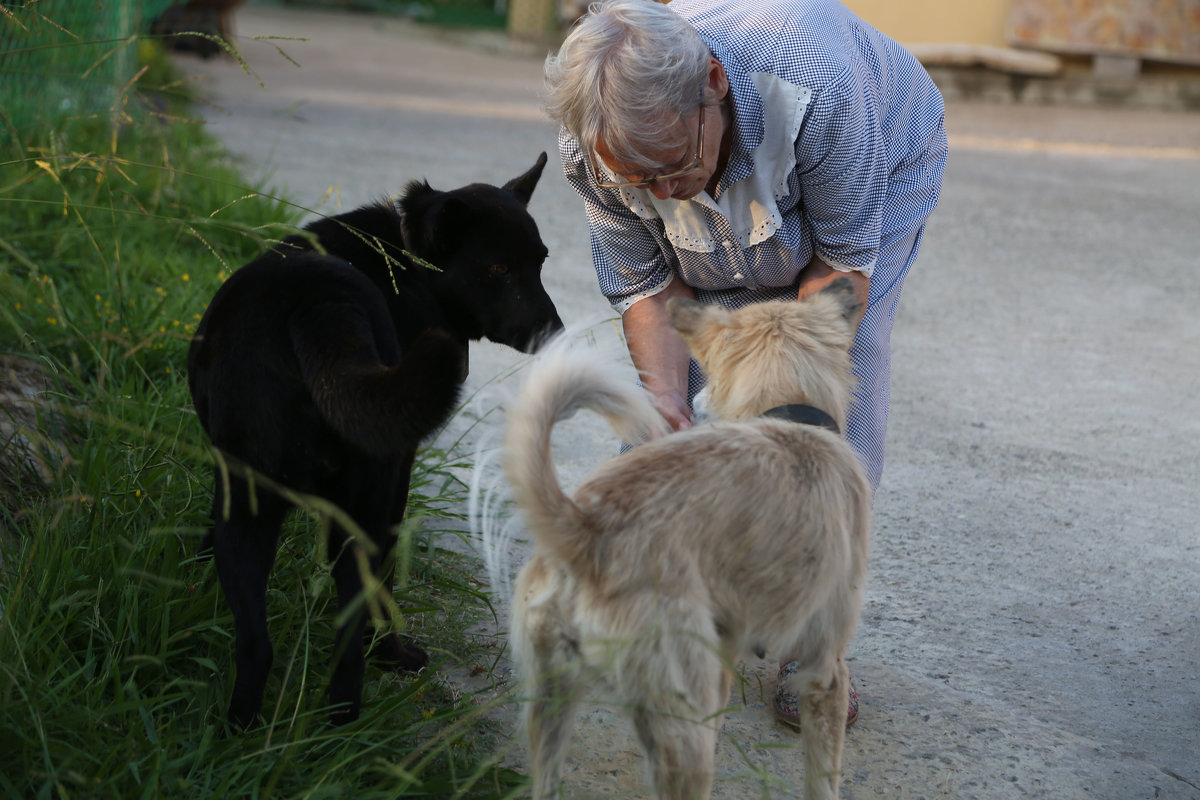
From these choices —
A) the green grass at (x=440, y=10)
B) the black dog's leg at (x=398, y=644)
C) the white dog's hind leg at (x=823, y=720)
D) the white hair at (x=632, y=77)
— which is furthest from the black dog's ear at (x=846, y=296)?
the green grass at (x=440, y=10)

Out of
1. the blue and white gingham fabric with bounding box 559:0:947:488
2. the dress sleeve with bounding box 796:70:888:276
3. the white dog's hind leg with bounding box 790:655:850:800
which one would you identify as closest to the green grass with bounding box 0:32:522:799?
the white dog's hind leg with bounding box 790:655:850:800

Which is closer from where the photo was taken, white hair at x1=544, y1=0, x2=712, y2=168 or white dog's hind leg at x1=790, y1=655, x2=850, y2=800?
white dog's hind leg at x1=790, y1=655, x2=850, y2=800

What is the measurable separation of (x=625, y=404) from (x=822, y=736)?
84cm

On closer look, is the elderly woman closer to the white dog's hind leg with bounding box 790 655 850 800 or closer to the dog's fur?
the white dog's hind leg with bounding box 790 655 850 800

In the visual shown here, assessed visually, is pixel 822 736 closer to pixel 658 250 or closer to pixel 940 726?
pixel 940 726

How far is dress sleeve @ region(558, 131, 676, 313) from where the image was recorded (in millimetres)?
3049

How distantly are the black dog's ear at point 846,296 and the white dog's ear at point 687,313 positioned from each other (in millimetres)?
303

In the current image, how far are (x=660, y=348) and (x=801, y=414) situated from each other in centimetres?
86

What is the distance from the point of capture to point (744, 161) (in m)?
2.82

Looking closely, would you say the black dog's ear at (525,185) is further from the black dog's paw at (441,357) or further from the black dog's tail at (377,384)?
the black dog's paw at (441,357)

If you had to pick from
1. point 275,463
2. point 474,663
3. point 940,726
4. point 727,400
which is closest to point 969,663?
point 940,726

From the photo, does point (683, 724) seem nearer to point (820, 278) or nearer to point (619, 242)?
point (820, 278)

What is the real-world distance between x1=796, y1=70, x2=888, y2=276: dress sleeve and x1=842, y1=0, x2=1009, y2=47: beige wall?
11.4 meters

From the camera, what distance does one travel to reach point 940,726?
2695mm
